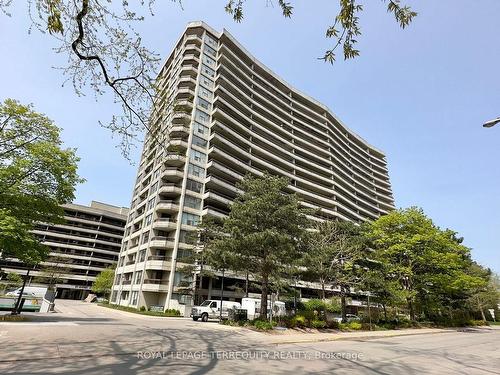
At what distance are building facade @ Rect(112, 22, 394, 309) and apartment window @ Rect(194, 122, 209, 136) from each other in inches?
13.4

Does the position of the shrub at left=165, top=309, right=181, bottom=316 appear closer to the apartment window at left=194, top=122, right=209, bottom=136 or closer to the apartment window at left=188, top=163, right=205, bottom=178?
the apartment window at left=188, top=163, right=205, bottom=178

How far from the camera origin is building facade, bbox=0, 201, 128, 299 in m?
78.1

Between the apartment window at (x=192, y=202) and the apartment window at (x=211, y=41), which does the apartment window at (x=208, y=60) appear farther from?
the apartment window at (x=192, y=202)

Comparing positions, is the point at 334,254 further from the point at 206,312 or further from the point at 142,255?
the point at 142,255

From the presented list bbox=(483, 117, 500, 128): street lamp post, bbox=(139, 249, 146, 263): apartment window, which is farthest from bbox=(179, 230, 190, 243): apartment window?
bbox=(483, 117, 500, 128): street lamp post

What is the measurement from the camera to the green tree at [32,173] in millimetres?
17047

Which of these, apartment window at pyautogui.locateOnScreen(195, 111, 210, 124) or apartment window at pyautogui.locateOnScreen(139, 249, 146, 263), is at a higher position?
apartment window at pyautogui.locateOnScreen(195, 111, 210, 124)

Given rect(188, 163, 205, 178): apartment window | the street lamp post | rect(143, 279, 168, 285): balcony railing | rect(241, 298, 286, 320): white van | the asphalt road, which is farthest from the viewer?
rect(188, 163, 205, 178): apartment window

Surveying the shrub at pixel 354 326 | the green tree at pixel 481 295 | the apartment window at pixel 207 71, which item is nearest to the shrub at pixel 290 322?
the shrub at pixel 354 326

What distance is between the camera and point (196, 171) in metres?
50.2

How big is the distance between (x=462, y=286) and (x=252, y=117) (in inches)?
1807

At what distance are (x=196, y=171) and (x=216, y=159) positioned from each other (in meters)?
5.49

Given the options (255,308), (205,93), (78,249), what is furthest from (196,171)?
(78,249)

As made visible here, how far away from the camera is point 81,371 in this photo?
291 inches
